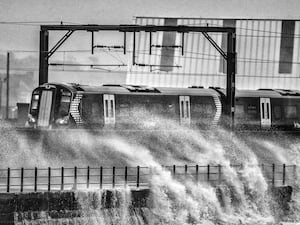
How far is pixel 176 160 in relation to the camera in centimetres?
4422

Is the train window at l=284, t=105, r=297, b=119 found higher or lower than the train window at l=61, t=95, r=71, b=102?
lower

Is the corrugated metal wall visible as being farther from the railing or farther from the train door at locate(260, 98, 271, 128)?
the railing

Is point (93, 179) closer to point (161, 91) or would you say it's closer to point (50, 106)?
point (50, 106)

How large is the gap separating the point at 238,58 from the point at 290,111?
16149mm

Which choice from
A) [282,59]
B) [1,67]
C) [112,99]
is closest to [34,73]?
[1,67]

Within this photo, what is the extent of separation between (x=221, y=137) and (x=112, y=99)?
211 inches

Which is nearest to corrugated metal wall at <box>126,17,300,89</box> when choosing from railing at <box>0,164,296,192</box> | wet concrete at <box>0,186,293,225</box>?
railing at <box>0,164,296,192</box>

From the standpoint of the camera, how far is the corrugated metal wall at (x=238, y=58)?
65125 millimetres

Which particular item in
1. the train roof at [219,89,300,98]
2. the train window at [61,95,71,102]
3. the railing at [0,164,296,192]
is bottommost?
the railing at [0,164,296,192]

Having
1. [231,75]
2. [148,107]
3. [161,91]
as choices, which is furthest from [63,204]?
[161,91]

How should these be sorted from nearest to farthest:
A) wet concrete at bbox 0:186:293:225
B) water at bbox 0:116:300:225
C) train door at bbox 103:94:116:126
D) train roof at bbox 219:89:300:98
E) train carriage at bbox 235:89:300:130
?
wet concrete at bbox 0:186:293:225 → water at bbox 0:116:300:225 → train door at bbox 103:94:116:126 → train carriage at bbox 235:89:300:130 → train roof at bbox 219:89:300:98

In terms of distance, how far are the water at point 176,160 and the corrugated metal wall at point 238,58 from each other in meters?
19.1

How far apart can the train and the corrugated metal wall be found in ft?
47.5

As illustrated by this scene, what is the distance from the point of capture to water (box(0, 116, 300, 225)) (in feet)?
109
